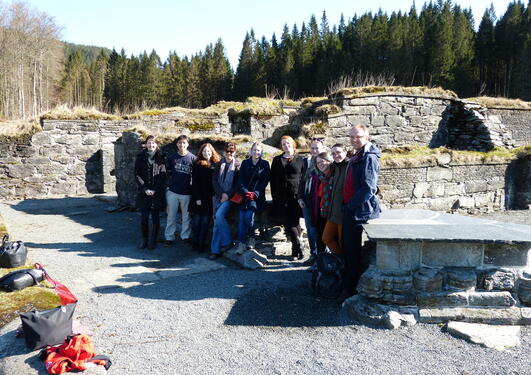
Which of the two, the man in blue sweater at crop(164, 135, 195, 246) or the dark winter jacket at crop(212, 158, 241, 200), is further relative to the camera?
the man in blue sweater at crop(164, 135, 195, 246)

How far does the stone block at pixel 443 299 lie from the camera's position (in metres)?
4.17

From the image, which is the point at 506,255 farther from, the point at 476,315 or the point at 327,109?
the point at 327,109

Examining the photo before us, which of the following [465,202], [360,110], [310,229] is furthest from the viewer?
[360,110]

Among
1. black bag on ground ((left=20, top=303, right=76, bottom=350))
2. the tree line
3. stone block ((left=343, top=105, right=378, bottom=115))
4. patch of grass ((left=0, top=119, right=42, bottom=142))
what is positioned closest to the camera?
black bag on ground ((left=20, top=303, right=76, bottom=350))

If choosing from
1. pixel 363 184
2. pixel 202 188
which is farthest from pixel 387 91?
pixel 363 184

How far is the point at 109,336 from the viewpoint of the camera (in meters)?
3.94

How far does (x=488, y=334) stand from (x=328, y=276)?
65.9 inches

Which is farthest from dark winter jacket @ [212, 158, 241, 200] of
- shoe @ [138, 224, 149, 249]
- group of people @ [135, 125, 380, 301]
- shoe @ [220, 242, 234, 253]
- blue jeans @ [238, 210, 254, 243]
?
shoe @ [138, 224, 149, 249]

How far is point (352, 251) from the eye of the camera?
4773mm

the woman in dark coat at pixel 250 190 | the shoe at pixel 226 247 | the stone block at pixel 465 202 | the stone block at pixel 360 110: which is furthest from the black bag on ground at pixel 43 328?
the stone block at pixel 360 110

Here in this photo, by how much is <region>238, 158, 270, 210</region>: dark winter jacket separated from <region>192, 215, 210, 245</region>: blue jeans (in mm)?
866

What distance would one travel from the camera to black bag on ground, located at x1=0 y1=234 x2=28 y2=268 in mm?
4879

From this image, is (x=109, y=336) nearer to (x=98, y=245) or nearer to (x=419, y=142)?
(x=98, y=245)

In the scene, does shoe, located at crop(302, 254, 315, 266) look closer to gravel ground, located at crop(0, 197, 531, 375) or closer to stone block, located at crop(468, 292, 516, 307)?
gravel ground, located at crop(0, 197, 531, 375)
